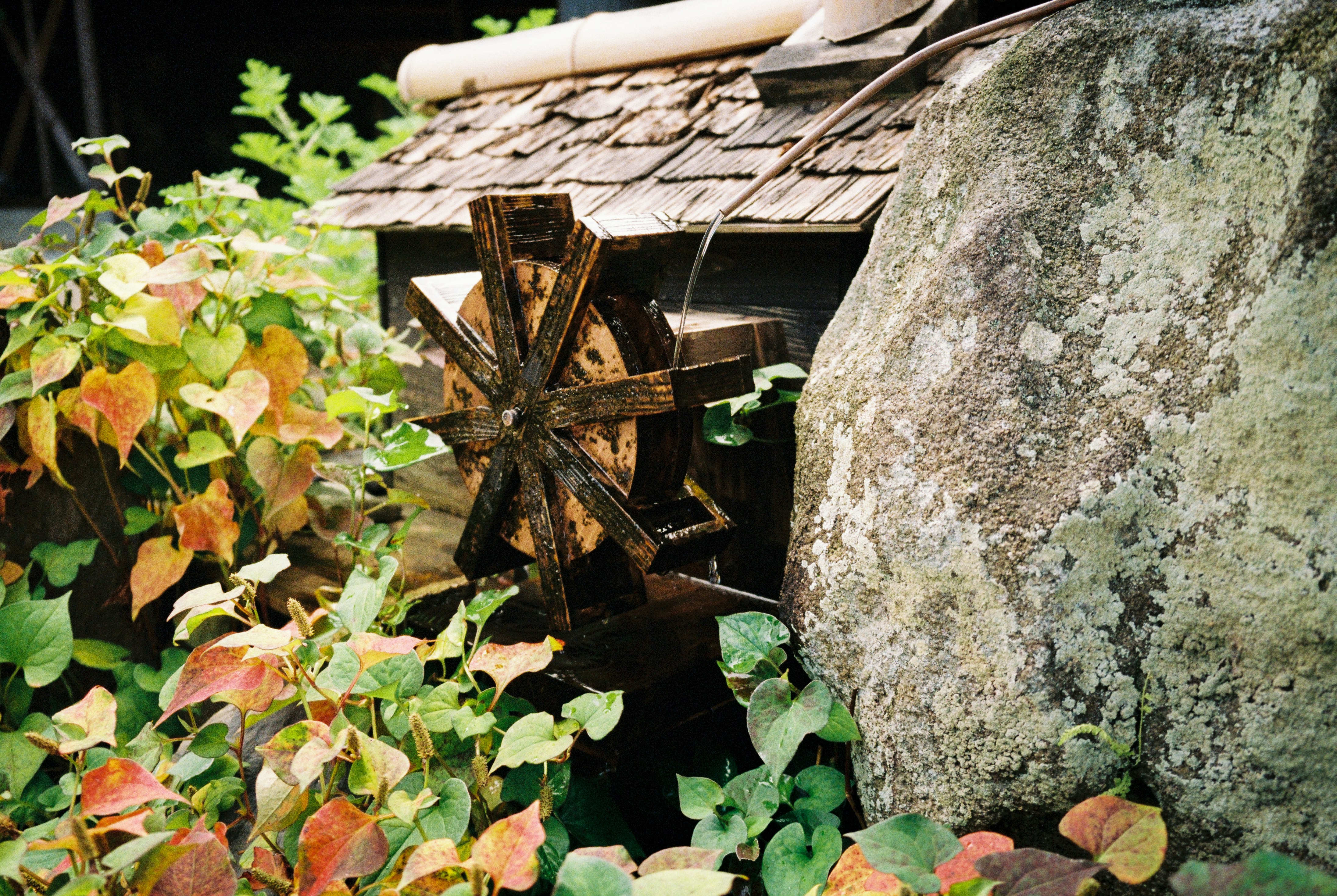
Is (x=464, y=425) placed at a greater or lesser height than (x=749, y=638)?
greater


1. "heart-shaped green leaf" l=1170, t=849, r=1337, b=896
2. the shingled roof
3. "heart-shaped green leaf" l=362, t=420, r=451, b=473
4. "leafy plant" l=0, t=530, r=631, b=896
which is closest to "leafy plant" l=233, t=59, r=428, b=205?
the shingled roof

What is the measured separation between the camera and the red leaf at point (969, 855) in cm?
115

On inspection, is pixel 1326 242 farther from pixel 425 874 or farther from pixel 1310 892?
pixel 425 874

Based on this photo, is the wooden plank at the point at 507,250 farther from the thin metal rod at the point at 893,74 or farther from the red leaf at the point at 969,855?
the red leaf at the point at 969,855

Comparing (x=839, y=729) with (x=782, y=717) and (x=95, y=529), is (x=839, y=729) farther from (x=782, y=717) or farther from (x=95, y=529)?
(x=95, y=529)

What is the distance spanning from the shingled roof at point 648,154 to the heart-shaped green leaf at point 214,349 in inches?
32.7

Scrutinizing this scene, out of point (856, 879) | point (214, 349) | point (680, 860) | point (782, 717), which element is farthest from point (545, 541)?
point (214, 349)

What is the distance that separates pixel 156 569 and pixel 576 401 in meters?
1.20

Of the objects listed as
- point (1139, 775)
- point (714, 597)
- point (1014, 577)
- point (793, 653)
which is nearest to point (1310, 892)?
point (1139, 775)

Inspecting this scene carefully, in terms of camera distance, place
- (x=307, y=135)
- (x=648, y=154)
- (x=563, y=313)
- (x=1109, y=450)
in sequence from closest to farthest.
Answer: (x=1109, y=450)
(x=563, y=313)
(x=648, y=154)
(x=307, y=135)

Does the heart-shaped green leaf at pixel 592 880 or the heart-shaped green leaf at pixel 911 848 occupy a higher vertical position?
the heart-shaped green leaf at pixel 592 880

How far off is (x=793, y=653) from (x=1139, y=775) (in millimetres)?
562

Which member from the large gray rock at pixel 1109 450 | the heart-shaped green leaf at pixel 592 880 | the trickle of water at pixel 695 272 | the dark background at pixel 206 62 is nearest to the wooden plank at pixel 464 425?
the trickle of water at pixel 695 272

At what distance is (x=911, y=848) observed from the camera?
1142 mm
